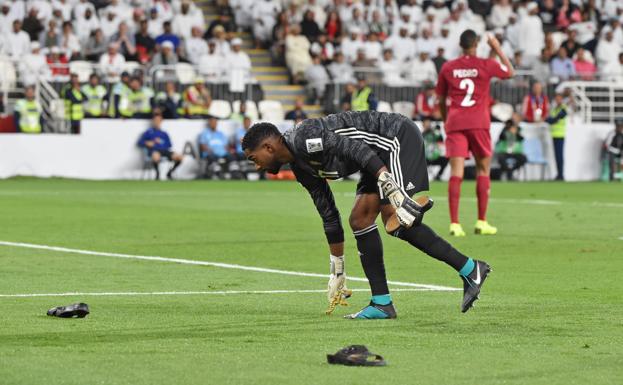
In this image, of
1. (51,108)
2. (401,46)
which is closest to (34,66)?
(51,108)

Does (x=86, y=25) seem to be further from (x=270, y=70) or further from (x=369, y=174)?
(x=369, y=174)

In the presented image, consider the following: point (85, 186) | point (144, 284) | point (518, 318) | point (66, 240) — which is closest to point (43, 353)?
A: point (518, 318)

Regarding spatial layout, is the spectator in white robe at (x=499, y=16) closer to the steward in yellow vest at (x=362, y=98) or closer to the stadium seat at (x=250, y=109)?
the steward in yellow vest at (x=362, y=98)

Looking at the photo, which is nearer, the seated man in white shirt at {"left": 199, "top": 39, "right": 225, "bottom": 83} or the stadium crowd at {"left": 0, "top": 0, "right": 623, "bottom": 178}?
the stadium crowd at {"left": 0, "top": 0, "right": 623, "bottom": 178}

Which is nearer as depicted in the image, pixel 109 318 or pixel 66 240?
pixel 109 318

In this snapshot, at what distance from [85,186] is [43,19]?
638cm

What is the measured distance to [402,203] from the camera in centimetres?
901

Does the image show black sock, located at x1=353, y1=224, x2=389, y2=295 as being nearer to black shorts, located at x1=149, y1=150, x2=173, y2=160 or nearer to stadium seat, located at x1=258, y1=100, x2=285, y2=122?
black shorts, located at x1=149, y1=150, x2=173, y2=160

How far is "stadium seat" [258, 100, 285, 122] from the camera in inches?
1396

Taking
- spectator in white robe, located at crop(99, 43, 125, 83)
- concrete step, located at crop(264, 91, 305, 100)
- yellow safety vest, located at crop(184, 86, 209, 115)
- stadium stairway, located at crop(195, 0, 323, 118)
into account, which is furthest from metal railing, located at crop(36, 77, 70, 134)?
concrete step, located at crop(264, 91, 305, 100)

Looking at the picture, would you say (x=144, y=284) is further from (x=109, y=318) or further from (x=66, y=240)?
(x=66, y=240)

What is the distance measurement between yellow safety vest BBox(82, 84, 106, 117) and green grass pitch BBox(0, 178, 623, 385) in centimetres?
1227

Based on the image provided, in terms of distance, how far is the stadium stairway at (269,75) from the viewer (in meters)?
37.2

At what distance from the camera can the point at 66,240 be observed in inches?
663
